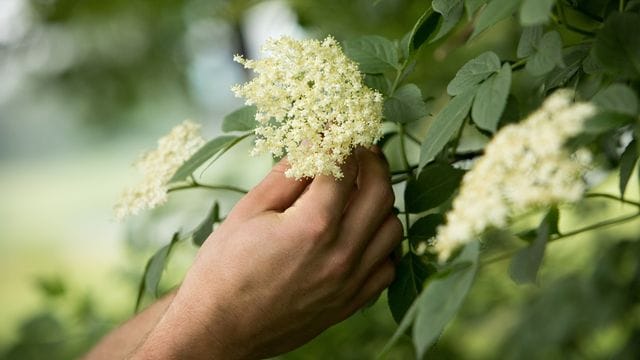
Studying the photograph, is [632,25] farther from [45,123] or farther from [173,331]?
[45,123]

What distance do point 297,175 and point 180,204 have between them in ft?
4.11

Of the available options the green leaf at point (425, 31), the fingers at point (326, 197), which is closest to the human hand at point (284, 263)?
the fingers at point (326, 197)

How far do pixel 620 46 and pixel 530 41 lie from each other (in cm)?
9

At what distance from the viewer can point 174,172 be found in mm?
853

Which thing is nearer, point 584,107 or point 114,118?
point 584,107

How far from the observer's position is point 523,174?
0.53m

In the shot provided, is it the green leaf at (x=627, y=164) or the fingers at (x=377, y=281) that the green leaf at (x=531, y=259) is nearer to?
the green leaf at (x=627, y=164)

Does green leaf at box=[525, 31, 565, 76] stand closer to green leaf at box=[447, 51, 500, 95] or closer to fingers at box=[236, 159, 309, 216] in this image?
green leaf at box=[447, 51, 500, 95]

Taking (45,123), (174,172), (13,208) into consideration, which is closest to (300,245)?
(174,172)

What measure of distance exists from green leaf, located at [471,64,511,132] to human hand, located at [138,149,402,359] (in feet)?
0.56

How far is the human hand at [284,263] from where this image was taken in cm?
76

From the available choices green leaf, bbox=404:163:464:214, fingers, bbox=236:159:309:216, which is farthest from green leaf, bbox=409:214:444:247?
fingers, bbox=236:159:309:216

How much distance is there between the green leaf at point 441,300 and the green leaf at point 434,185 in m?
0.22

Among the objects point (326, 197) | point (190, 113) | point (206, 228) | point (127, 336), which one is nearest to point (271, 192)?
point (326, 197)
